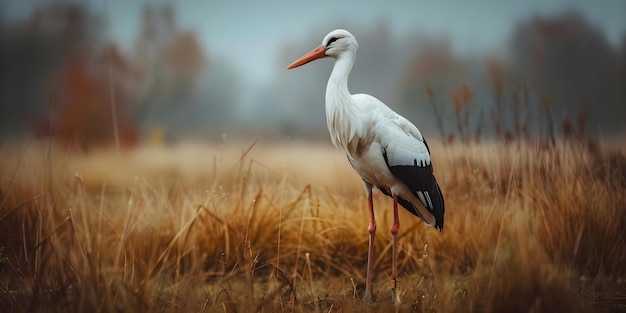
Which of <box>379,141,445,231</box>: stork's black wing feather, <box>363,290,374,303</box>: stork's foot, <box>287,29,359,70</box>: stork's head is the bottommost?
<box>363,290,374,303</box>: stork's foot

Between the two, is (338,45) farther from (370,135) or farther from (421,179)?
(421,179)

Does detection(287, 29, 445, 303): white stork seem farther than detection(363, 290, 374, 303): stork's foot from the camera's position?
No

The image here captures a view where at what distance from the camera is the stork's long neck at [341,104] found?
102 inches

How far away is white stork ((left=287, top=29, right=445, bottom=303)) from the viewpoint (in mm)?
2596

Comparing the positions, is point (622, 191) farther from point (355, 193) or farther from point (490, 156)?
point (355, 193)

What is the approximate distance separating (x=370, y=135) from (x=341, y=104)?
0.20 meters

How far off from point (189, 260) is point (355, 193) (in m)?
1.21

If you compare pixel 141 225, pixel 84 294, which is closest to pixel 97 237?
pixel 141 225

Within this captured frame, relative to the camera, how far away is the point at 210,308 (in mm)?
2430

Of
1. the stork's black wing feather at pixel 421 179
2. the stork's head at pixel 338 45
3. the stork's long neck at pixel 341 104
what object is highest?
the stork's head at pixel 338 45

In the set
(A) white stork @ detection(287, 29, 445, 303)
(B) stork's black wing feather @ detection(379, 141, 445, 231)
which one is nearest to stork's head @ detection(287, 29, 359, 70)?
(A) white stork @ detection(287, 29, 445, 303)

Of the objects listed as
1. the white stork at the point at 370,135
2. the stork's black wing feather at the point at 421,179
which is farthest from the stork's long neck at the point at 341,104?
the stork's black wing feather at the point at 421,179

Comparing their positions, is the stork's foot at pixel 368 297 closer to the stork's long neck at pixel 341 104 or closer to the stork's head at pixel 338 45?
the stork's long neck at pixel 341 104

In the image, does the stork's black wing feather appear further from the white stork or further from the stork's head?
the stork's head
